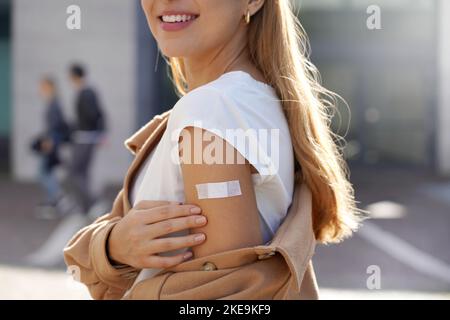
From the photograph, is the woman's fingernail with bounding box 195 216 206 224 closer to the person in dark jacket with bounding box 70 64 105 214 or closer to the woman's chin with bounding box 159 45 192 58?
the woman's chin with bounding box 159 45 192 58

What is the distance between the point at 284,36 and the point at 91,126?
7455 mm

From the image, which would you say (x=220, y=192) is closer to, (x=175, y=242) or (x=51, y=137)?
(x=175, y=242)

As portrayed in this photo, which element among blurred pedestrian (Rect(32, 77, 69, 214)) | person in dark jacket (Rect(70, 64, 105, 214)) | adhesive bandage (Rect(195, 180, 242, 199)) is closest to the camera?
adhesive bandage (Rect(195, 180, 242, 199))

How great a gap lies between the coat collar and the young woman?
0.02 meters

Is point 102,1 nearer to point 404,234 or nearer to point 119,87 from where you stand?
point 119,87

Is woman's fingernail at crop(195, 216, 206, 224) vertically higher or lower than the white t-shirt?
lower

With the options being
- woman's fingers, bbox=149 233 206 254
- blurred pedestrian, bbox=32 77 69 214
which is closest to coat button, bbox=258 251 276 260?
woman's fingers, bbox=149 233 206 254

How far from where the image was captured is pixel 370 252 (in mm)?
7793

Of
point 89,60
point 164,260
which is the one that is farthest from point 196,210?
point 89,60

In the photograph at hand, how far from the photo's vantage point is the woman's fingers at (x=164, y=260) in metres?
1.39

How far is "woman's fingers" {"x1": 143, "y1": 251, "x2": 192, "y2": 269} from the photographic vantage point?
1.39 m

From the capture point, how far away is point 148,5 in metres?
1.59

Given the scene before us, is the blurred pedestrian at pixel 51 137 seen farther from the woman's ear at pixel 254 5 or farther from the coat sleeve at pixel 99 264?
the woman's ear at pixel 254 5
